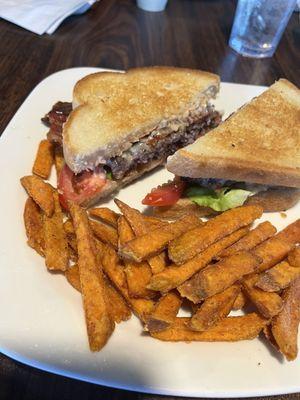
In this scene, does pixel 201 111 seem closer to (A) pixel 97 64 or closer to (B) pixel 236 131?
(B) pixel 236 131

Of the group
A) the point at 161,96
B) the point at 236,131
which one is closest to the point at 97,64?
the point at 161,96

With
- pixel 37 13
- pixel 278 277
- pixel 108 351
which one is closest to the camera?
pixel 108 351

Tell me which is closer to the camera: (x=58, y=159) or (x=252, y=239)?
(x=252, y=239)

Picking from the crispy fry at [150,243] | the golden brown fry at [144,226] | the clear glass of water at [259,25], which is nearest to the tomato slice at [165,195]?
the golden brown fry at [144,226]

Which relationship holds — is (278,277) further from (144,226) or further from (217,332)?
(144,226)

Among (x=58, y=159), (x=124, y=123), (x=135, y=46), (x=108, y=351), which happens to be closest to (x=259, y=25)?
(x=135, y=46)

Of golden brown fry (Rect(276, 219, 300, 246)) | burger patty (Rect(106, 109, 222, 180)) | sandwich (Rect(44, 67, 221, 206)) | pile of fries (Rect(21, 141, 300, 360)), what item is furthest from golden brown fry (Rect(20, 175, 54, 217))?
golden brown fry (Rect(276, 219, 300, 246))

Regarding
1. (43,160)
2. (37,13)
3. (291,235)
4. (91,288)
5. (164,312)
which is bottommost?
(291,235)
